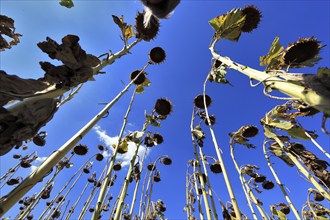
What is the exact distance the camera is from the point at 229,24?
236 cm

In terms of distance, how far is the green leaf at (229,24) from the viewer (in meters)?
2.29

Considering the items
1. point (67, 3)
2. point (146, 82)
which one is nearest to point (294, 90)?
point (67, 3)

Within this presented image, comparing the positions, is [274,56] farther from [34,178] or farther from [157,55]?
[157,55]

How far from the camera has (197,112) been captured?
4598mm

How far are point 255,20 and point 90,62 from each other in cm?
272

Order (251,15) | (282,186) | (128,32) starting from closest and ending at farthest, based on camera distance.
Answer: (128,32) → (251,15) → (282,186)

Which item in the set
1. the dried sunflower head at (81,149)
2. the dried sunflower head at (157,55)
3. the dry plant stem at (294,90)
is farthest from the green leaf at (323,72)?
the dried sunflower head at (81,149)

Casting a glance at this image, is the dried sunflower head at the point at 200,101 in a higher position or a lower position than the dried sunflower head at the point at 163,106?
higher

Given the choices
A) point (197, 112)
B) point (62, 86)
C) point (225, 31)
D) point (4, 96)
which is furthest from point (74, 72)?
point (197, 112)

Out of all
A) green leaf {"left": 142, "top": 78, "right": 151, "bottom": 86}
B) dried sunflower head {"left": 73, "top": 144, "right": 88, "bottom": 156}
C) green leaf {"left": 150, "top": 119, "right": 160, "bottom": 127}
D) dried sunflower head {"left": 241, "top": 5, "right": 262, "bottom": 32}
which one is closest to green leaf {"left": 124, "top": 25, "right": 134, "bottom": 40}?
green leaf {"left": 142, "top": 78, "right": 151, "bottom": 86}

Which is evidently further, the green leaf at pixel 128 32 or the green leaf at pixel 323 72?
the green leaf at pixel 128 32

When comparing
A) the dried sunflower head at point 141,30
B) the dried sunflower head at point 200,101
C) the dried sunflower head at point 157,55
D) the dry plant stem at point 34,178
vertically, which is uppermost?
the dried sunflower head at point 157,55

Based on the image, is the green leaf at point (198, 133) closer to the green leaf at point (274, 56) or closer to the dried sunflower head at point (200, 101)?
the dried sunflower head at point (200, 101)

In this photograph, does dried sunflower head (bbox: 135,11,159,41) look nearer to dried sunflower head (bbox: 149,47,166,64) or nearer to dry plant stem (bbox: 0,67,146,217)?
dried sunflower head (bbox: 149,47,166,64)
